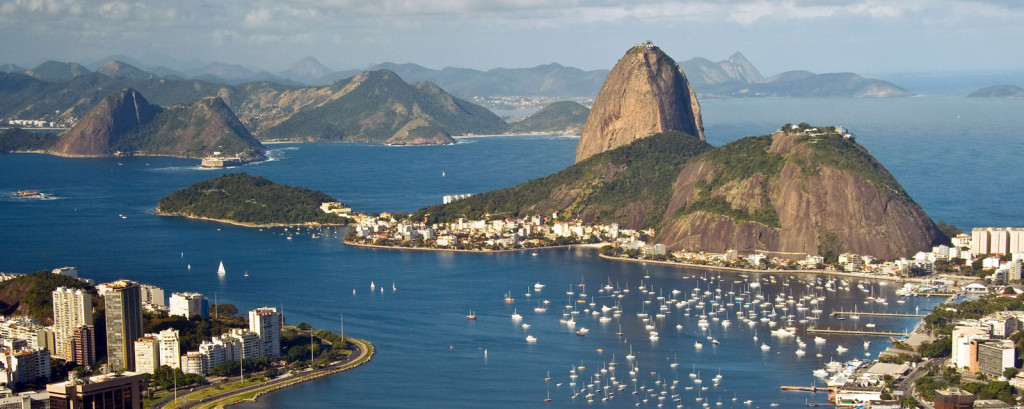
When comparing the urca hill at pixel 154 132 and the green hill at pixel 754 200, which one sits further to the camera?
the urca hill at pixel 154 132

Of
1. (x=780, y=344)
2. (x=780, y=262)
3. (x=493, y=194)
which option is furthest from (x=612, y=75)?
(x=780, y=344)

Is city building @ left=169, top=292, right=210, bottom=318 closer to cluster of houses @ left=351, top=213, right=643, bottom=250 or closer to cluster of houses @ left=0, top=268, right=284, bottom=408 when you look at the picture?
cluster of houses @ left=0, top=268, right=284, bottom=408

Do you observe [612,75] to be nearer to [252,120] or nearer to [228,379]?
[228,379]

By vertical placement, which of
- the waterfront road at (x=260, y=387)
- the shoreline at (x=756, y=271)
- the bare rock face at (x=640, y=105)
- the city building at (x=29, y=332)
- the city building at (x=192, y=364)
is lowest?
Result: the waterfront road at (x=260, y=387)

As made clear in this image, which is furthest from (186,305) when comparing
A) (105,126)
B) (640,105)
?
(105,126)

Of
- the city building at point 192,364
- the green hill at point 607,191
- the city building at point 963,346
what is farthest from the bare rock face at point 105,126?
the city building at point 963,346

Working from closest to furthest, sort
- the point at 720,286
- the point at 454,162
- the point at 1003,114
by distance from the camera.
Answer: the point at 720,286 < the point at 454,162 < the point at 1003,114

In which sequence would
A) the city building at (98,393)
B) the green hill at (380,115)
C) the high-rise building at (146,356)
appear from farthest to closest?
1. the green hill at (380,115)
2. the high-rise building at (146,356)
3. the city building at (98,393)

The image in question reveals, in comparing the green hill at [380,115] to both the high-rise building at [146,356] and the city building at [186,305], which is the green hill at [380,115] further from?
the high-rise building at [146,356]
